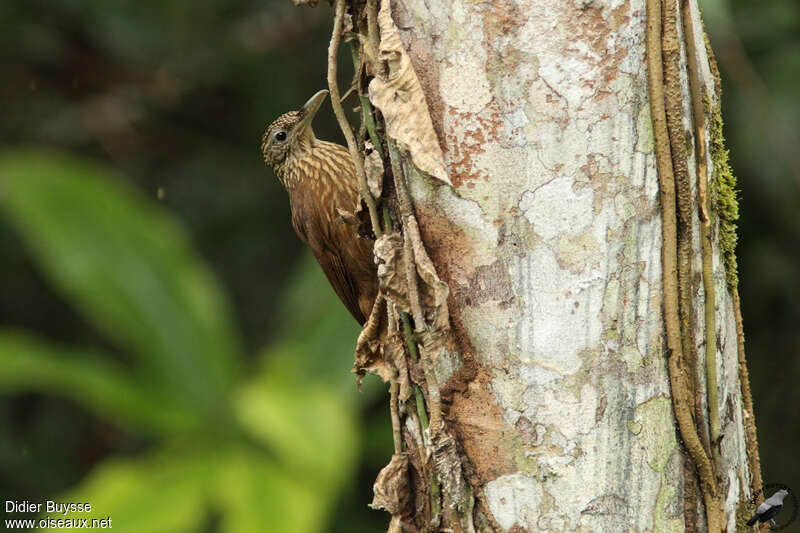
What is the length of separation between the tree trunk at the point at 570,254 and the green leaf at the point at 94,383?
265 centimetres

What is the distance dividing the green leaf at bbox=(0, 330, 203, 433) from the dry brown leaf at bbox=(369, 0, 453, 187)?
2.73 meters

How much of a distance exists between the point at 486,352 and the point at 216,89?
408 centimetres

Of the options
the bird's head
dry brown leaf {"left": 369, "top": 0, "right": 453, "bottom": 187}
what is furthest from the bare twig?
the bird's head

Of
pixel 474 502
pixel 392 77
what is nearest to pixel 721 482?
pixel 474 502

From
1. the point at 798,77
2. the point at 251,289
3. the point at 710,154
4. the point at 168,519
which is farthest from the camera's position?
the point at 251,289

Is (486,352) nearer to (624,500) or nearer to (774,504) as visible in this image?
(624,500)

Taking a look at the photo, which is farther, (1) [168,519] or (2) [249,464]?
(2) [249,464]

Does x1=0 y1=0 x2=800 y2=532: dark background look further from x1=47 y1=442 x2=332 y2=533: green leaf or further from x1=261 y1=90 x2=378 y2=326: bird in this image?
x1=261 y1=90 x2=378 y2=326: bird

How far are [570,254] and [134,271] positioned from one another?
3060 millimetres

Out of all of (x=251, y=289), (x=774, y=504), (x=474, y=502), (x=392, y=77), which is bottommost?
(x=774, y=504)

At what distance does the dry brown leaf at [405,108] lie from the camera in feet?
4.72

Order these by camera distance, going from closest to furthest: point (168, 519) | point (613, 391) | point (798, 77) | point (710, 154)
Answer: point (613, 391)
point (710, 154)
point (168, 519)
point (798, 77)

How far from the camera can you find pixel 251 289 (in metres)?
5.12

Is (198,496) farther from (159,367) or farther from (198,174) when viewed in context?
Result: (198,174)
